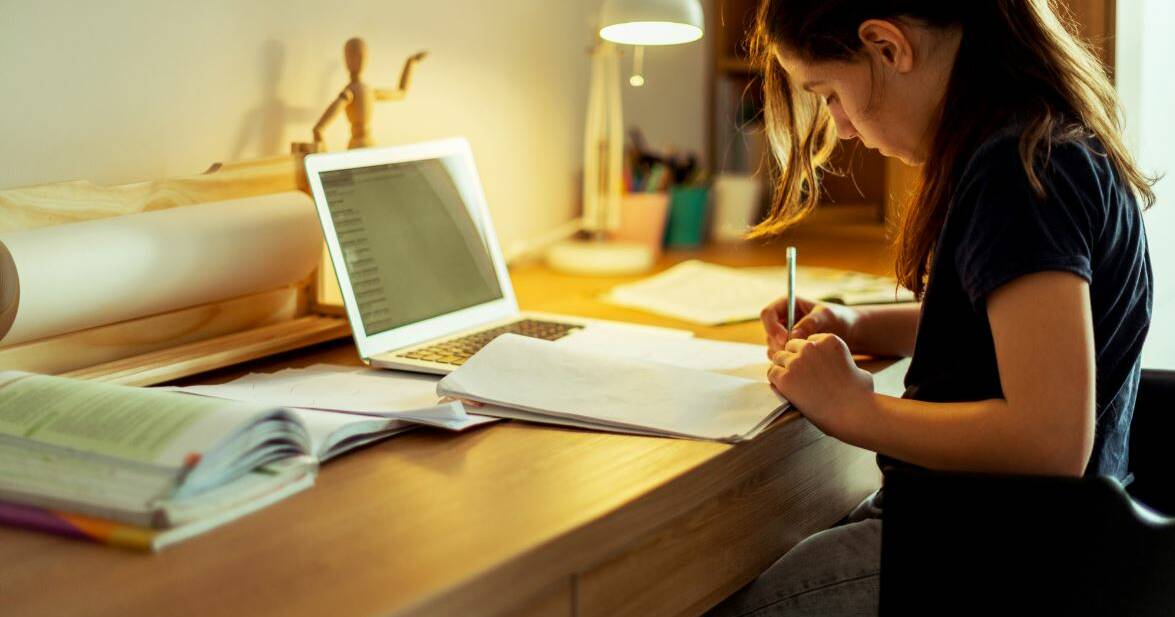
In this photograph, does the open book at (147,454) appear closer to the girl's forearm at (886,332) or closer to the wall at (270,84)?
the wall at (270,84)

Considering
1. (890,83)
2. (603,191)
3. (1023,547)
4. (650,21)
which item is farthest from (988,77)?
(603,191)

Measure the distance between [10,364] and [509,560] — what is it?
0.62 m

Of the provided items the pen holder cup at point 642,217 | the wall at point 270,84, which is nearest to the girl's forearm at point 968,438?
the wall at point 270,84

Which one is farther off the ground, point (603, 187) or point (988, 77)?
point (988, 77)

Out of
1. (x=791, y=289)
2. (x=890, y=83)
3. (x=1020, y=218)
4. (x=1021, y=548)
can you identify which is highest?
(x=890, y=83)

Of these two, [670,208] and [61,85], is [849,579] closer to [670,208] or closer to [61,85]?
[61,85]

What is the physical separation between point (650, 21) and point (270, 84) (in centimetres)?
49

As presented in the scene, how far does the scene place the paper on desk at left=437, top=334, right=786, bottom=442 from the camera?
988 millimetres

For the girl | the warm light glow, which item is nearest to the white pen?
the girl

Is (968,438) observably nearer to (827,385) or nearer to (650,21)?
(827,385)

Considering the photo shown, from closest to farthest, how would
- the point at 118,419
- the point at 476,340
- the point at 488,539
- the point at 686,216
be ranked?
the point at 488,539 → the point at 118,419 → the point at 476,340 → the point at 686,216

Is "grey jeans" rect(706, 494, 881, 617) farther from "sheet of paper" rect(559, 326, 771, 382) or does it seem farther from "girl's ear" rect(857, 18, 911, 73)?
"girl's ear" rect(857, 18, 911, 73)

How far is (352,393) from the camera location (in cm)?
109

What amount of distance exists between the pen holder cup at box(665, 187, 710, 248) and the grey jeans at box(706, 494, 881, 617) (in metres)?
1.05
